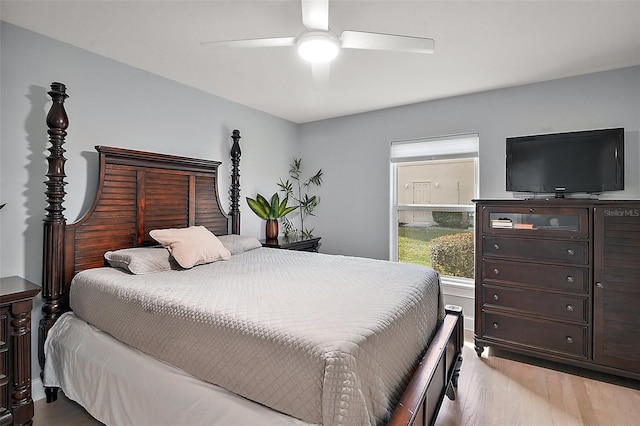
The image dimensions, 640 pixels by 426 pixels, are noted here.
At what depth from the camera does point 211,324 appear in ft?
4.65

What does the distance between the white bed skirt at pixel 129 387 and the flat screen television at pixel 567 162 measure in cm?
300

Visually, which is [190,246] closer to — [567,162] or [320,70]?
[320,70]

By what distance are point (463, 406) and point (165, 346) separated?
197 centimetres

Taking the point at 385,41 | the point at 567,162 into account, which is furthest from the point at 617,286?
the point at 385,41

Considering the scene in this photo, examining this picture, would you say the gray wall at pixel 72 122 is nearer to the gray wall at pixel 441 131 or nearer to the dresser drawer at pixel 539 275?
the gray wall at pixel 441 131

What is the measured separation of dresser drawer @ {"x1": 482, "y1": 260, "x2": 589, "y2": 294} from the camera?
2.58m

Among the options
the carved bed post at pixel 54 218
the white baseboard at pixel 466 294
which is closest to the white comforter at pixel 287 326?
the carved bed post at pixel 54 218

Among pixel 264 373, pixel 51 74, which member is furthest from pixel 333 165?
pixel 264 373

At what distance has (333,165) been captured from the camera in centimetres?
441

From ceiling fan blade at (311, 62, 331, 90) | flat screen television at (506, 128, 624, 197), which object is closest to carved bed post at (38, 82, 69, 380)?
ceiling fan blade at (311, 62, 331, 90)

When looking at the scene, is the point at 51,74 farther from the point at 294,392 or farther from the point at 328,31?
the point at 294,392

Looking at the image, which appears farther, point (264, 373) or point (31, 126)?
point (31, 126)

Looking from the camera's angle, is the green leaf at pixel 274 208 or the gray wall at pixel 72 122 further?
the green leaf at pixel 274 208

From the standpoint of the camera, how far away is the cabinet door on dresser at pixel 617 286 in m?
2.38
